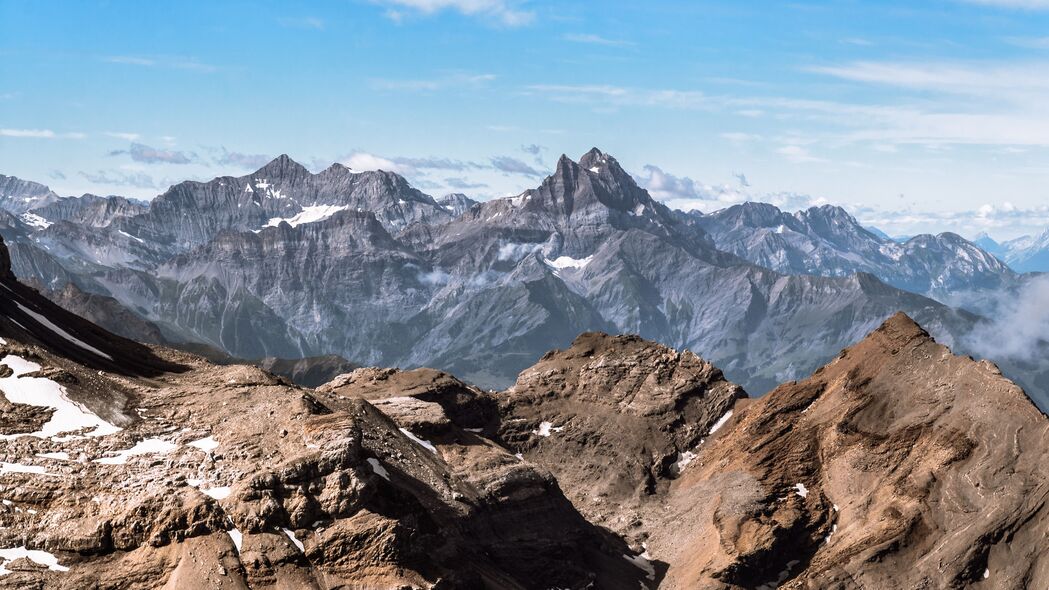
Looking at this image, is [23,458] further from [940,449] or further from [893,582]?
[940,449]

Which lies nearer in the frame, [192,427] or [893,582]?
[192,427]

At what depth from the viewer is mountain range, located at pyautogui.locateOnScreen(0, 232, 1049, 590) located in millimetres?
101688

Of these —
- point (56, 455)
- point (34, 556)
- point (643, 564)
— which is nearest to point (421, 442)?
point (643, 564)

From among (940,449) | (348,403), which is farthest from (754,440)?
(348,403)

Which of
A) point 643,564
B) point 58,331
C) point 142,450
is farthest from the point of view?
point 643,564

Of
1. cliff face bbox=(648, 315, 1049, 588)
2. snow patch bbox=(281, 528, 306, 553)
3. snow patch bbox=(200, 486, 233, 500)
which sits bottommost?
cliff face bbox=(648, 315, 1049, 588)

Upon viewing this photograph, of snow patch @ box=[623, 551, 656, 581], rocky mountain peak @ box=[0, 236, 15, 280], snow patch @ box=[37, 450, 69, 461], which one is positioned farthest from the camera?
snow patch @ box=[623, 551, 656, 581]

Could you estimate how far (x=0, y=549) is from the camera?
316 feet

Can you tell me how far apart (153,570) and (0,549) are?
1178 cm

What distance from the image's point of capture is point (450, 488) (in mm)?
146500

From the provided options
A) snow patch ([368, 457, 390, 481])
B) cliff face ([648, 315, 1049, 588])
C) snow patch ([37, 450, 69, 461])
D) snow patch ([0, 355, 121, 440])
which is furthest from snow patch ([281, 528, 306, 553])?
cliff face ([648, 315, 1049, 588])

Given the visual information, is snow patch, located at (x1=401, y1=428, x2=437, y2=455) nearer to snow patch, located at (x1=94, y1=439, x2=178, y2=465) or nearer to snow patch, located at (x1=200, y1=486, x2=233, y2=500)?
snow patch, located at (x1=94, y1=439, x2=178, y2=465)

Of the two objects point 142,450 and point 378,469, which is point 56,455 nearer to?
point 142,450

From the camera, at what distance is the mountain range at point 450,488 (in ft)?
334
